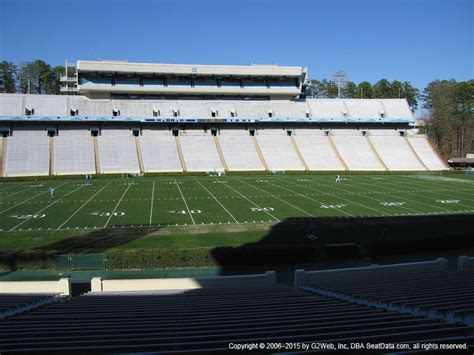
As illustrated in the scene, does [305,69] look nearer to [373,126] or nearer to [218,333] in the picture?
[373,126]

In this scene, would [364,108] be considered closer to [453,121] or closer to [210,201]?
[453,121]

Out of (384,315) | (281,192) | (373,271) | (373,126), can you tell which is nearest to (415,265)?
(373,271)

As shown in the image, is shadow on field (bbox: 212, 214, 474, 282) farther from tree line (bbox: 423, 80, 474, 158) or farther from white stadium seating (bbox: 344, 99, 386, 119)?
tree line (bbox: 423, 80, 474, 158)

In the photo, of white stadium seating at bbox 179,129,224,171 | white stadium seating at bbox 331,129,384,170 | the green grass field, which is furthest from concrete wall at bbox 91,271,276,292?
white stadium seating at bbox 331,129,384,170

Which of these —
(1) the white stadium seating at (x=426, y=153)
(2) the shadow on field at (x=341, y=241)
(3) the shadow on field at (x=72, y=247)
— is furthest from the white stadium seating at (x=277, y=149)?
(3) the shadow on field at (x=72, y=247)

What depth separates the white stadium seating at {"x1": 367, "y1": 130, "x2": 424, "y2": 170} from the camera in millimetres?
52500

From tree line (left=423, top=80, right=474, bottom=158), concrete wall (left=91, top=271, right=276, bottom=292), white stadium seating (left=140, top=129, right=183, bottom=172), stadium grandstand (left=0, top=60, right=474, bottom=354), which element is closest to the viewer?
stadium grandstand (left=0, top=60, right=474, bottom=354)

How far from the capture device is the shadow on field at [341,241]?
1548 centimetres

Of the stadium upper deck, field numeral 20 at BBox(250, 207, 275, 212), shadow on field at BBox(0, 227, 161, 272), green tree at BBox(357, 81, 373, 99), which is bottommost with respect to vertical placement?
shadow on field at BBox(0, 227, 161, 272)

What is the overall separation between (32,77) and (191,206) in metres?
73.8

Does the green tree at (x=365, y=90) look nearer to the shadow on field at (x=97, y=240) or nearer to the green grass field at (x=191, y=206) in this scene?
the green grass field at (x=191, y=206)

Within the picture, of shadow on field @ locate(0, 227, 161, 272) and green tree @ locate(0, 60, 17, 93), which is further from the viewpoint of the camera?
green tree @ locate(0, 60, 17, 93)

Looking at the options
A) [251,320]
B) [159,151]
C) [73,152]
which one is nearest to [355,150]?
[159,151]

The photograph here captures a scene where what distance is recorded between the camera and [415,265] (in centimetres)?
1249
